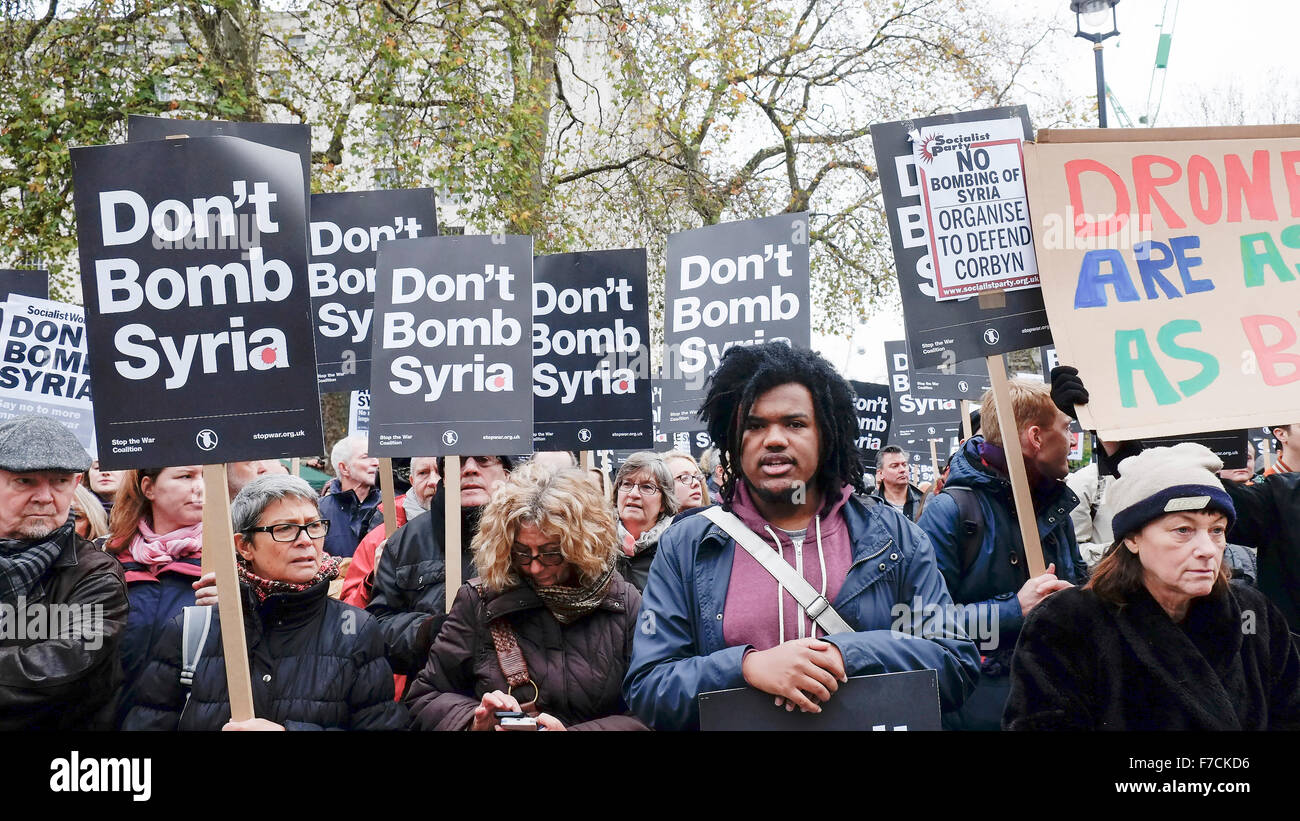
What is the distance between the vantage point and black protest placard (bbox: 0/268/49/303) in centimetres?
657

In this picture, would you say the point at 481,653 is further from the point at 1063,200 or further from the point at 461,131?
the point at 461,131

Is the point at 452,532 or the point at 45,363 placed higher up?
the point at 45,363

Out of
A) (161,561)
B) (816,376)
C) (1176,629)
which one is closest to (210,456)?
(161,561)

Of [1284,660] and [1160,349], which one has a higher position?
[1160,349]

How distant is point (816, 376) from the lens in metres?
3.07

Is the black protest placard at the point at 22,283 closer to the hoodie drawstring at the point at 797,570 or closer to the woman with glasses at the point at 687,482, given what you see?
the woman with glasses at the point at 687,482

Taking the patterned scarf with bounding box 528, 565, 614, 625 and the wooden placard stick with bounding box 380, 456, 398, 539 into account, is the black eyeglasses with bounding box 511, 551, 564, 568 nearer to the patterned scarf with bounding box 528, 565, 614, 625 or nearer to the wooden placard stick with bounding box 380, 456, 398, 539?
the patterned scarf with bounding box 528, 565, 614, 625

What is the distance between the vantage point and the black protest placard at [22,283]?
6.57m

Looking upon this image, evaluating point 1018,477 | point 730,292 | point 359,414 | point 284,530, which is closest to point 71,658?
point 284,530

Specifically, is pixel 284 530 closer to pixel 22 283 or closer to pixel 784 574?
pixel 784 574

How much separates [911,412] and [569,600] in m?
6.94

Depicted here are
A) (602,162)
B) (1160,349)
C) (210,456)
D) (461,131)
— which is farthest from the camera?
(602,162)

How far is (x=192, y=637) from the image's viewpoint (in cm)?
333
